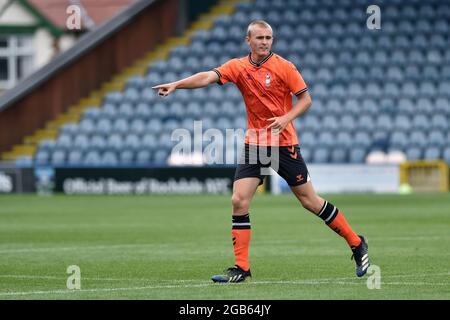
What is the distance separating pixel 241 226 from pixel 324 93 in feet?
79.3

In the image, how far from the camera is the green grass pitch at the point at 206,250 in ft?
33.1

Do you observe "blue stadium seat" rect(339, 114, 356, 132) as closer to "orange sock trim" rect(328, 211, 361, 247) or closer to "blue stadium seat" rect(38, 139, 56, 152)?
"blue stadium seat" rect(38, 139, 56, 152)

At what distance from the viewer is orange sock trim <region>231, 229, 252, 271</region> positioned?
10914 mm

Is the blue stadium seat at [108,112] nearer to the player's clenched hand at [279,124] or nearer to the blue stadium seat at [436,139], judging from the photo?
the blue stadium seat at [436,139]

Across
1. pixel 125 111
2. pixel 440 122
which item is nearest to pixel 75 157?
pixel 125 111

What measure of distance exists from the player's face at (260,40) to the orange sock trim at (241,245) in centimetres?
165

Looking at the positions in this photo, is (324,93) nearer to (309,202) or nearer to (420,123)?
(420,123)

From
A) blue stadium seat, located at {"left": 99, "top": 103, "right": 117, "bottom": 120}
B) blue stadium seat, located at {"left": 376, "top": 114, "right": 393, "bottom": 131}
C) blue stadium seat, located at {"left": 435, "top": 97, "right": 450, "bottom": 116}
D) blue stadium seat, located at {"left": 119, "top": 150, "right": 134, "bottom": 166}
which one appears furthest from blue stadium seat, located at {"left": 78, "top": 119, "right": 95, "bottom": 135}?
blue stadium seat, located at {"left": 435, "top": 97, "right": 450, "bottom": 116}

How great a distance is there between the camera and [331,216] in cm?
1120

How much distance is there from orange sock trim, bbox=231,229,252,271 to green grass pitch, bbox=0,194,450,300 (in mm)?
253

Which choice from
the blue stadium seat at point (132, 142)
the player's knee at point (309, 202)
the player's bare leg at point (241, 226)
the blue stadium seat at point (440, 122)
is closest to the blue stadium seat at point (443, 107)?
the blue stadium seat at point (440, 122)

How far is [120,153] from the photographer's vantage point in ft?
113
